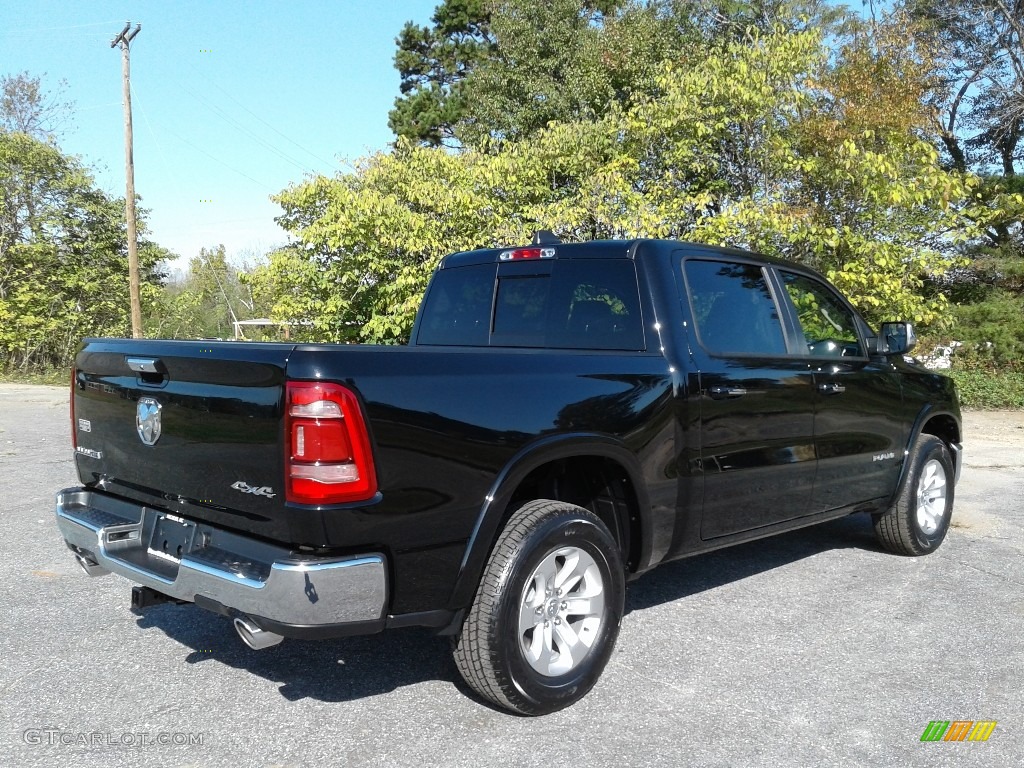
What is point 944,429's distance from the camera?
20.0 ft

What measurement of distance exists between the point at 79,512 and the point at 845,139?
1159 cm

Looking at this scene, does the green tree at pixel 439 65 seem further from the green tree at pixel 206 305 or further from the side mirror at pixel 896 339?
the side mirror at pixel 896 339

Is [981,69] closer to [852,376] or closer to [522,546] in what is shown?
[852,376]

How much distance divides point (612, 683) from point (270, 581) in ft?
5.31

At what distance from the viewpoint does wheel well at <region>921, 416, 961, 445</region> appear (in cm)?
597

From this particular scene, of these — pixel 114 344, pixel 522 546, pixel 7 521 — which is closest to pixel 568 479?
pixel 522 546

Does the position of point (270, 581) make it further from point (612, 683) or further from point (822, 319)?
point (822, 319)

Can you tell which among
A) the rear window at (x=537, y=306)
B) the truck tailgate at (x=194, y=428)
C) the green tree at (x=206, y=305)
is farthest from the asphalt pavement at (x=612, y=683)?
the green tree at (x=206, y=305)

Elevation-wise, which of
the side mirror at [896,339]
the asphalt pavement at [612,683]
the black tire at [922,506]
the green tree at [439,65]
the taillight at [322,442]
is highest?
the green tree at [439,65]

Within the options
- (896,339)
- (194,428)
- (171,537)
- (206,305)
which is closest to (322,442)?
(194,428)

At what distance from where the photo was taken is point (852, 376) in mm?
4941

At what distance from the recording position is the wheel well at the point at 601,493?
3.72 m

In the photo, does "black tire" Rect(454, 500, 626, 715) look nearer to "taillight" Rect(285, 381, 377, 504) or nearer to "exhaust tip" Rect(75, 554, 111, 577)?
"taillight" Rect(285, 381, 377, 504)

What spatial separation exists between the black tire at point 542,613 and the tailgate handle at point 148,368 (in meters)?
1.37
